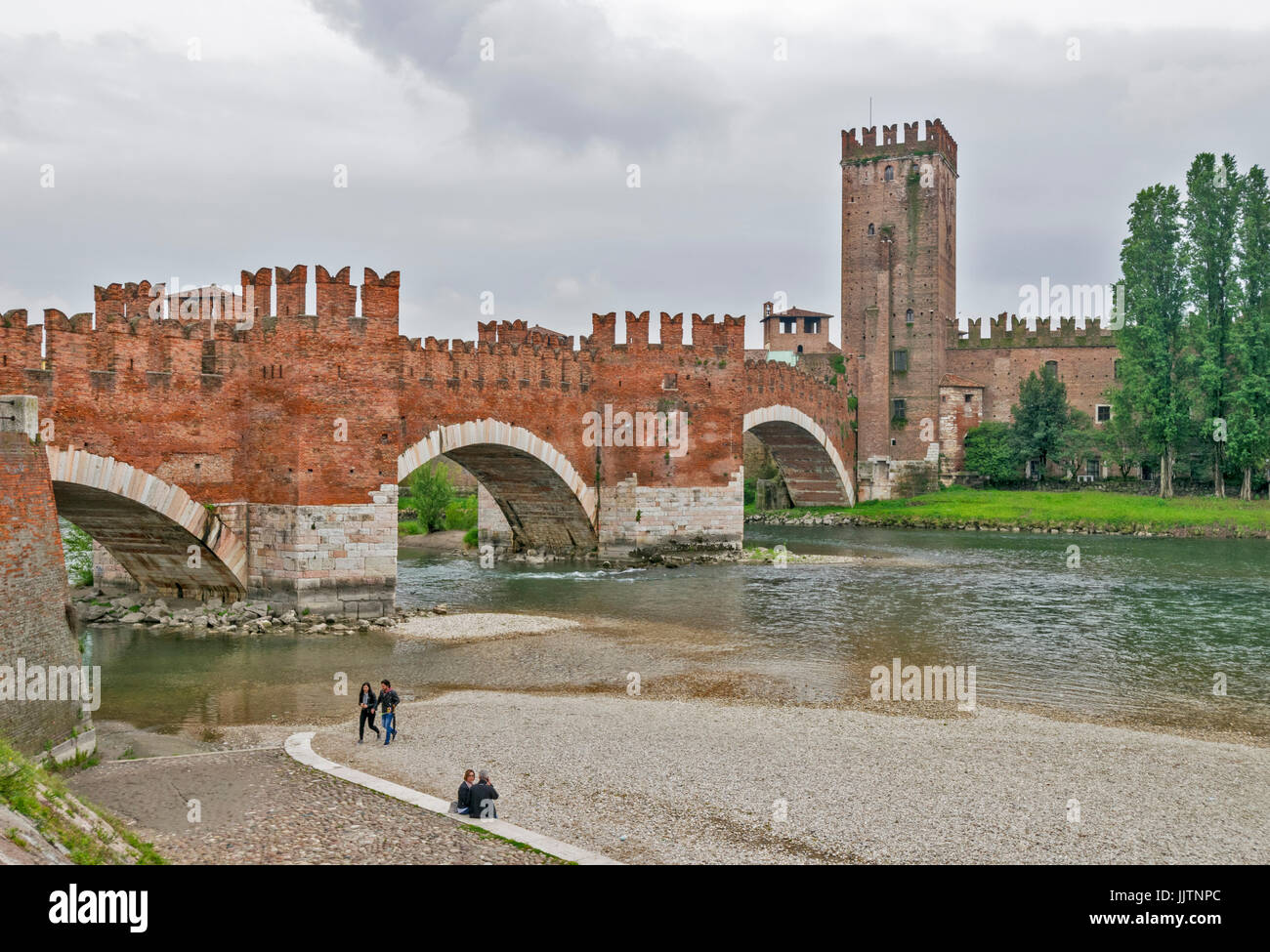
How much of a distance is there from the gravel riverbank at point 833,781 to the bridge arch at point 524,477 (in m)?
14.7

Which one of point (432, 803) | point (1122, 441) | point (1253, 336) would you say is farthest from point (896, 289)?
point (432, 803)

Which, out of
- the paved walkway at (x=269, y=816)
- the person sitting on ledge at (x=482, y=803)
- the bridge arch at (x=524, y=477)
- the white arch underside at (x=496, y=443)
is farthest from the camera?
the bridge arch at (x=524, y=477)

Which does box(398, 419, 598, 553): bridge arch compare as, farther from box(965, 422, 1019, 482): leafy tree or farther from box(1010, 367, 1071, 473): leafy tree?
box(965, 422, 1019, 482): leafy tree

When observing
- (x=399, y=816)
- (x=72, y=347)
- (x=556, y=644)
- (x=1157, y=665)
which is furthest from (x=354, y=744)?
(x=1157, y=665)

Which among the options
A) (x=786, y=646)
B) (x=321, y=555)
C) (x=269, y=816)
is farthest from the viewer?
(x=321, y=555)

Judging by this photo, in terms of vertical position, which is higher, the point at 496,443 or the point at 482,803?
the point at 496,443

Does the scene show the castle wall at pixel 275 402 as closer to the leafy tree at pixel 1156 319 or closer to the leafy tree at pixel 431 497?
the leafy tree at pixel 431 497

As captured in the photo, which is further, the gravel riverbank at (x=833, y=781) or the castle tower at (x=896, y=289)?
A: the castle tower at (x=896, y=289)

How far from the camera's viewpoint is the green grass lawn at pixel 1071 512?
46188mm

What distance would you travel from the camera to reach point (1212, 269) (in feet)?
156

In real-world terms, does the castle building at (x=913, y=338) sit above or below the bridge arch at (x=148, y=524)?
above

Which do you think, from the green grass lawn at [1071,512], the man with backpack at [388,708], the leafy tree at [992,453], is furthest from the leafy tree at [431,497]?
the man with backpack at [388,708]

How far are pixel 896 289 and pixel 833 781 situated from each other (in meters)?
53.5

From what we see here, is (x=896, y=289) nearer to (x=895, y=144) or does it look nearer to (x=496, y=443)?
(x=895, y=144)
